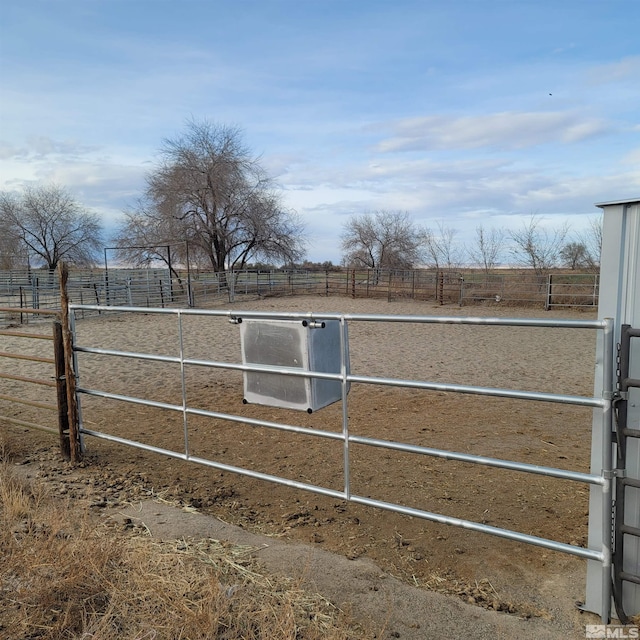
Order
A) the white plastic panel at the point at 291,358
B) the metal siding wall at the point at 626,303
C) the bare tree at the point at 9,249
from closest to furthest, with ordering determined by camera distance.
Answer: the metal siding wall at the point at 626,303 < the white plastic panel at the point at 291,358 < the bare tree at the point at 9,249

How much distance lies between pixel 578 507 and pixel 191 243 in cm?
2945

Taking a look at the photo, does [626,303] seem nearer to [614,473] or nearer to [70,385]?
[614,473]

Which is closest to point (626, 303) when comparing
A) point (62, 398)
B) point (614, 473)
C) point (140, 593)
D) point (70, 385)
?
point (614, 473)

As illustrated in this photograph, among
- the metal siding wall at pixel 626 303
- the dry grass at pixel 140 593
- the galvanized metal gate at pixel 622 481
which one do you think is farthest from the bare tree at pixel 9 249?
the galvanized metal gate at pixel 622 481

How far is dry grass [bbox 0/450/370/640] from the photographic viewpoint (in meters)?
2.19

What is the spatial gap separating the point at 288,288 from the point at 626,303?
26.4m

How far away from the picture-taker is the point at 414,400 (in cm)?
A: 691

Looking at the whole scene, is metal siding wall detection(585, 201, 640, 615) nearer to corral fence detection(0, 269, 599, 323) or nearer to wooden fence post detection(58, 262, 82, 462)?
wooden fence post detection(58, 262, 82, 462)

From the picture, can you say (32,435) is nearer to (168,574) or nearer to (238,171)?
(168,574)

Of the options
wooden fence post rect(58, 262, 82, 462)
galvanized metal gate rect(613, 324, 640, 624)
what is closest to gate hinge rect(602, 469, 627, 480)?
galvanized metal gate rect(613, 324, 640, 624)

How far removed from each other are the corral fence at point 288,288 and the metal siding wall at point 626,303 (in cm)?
1639

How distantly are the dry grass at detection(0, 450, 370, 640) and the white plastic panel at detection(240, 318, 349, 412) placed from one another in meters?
1.01

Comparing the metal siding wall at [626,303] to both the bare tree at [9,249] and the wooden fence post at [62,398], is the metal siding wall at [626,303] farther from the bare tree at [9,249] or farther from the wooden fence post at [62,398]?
the bare tree at [9,249]

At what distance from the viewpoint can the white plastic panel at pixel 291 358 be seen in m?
3.47
